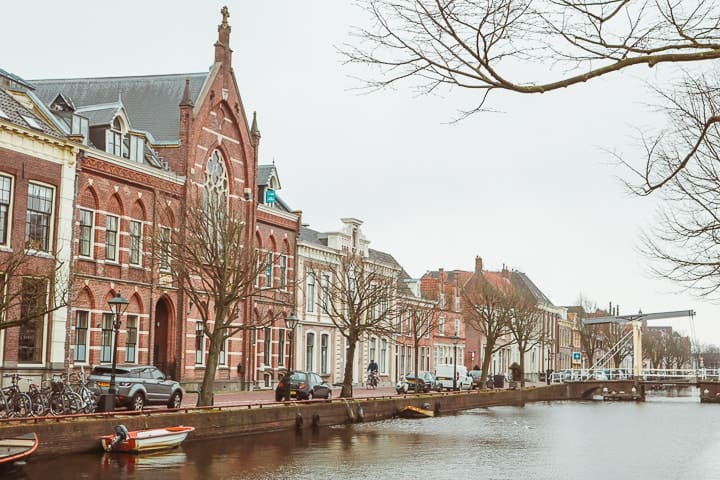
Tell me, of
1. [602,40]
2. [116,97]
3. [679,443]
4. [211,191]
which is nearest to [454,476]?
[679,443]

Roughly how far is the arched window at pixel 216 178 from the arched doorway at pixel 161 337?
20.5 feet

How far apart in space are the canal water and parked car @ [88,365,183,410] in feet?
11.2

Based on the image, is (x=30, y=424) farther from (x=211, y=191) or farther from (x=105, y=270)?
(x=211, y=191)

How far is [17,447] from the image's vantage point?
74.6 ft

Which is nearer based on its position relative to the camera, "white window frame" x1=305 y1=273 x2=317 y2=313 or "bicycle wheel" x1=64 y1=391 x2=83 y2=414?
"bicycle wheel" x1=64 y1=391 x2=83 y2=414

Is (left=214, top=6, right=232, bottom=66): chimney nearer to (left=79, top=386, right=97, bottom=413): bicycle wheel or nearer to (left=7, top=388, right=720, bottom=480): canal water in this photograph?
(left=7, top=388, right=720, bottom=480): canal water

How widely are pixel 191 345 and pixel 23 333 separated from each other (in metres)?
12.4

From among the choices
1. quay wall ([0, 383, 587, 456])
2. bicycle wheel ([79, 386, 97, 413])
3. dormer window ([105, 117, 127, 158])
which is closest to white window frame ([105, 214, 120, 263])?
dormer window ([105, 117, 127, 158])

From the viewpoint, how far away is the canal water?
973 inches

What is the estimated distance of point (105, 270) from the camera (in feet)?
138

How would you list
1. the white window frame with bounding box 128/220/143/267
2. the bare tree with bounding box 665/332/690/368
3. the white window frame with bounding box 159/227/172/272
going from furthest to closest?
the bare tree with bounding box 665/332/690/368
the white window frame with bounding box 128/220/143/267
the white window frame with bounding box 159/227/172/272

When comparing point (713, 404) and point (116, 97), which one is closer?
point (116, 97)

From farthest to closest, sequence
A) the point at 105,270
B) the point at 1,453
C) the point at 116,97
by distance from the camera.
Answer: the point at 116,97 → the point at 105,270 → the point at 1,453

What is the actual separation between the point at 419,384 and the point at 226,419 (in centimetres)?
2913
